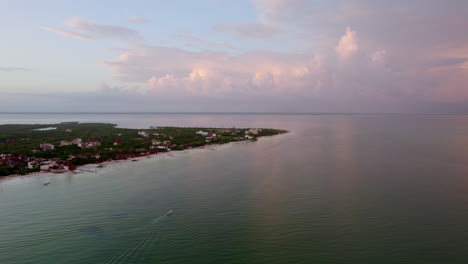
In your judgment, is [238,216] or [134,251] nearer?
[134,251]

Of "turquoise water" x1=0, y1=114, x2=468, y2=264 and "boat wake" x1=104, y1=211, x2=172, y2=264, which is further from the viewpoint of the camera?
"turquoise water" x1=0, y1=114, x2=468, y2=264

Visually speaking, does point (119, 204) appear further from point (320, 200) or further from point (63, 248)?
point (320, 200)

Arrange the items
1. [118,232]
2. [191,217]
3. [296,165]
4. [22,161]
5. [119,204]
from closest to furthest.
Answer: [118,232] → [191,217] → [119,204] → [22,161] → [296,165]

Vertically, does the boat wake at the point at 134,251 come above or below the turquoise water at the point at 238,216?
below

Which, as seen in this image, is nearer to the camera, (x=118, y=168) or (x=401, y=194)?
(x=401, y=194)

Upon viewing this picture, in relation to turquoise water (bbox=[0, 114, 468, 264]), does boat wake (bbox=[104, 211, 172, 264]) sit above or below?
below

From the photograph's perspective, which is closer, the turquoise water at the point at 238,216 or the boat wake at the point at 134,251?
the boat wake at the point at 134,251

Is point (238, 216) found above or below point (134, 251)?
above

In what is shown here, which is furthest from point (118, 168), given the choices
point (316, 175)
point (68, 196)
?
point (316, 175)
